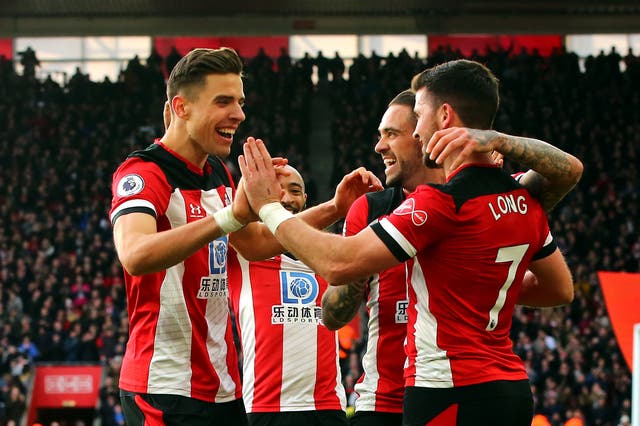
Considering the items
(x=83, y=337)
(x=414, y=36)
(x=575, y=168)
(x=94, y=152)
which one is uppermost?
(x=414, y=36)

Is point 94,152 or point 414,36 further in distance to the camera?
point 414,36

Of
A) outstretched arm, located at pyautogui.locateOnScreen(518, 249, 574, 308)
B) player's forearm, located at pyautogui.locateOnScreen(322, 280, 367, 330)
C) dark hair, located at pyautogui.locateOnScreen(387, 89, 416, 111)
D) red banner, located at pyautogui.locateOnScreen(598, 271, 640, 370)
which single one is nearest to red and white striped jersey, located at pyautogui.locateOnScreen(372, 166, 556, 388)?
outstretched arm, located at pyautogui.locateOnScreen(518, 249, 574, 308)

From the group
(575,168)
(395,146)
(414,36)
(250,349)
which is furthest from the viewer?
(414,36)

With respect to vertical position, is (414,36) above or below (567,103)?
above

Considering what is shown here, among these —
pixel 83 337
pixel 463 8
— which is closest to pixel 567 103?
pixel 463 8

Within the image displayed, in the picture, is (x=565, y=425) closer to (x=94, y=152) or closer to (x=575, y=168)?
(x=575, y=168)

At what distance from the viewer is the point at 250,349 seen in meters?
6.57

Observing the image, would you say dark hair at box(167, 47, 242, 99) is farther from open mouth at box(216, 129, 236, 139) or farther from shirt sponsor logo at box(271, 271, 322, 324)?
shirt sponsor logo at box(271, 271, 322, 324)

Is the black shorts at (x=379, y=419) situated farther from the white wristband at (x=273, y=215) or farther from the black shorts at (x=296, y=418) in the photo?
the white wristband at (x=273, y=215)

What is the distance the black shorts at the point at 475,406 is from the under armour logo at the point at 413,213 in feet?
2.30

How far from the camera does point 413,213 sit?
156 inches

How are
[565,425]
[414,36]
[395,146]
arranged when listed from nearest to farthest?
[395,146] → [565,425] → [414,36]

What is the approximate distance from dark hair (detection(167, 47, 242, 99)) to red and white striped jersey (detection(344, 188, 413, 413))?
1.02 meters

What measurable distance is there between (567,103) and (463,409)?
24.8 m
